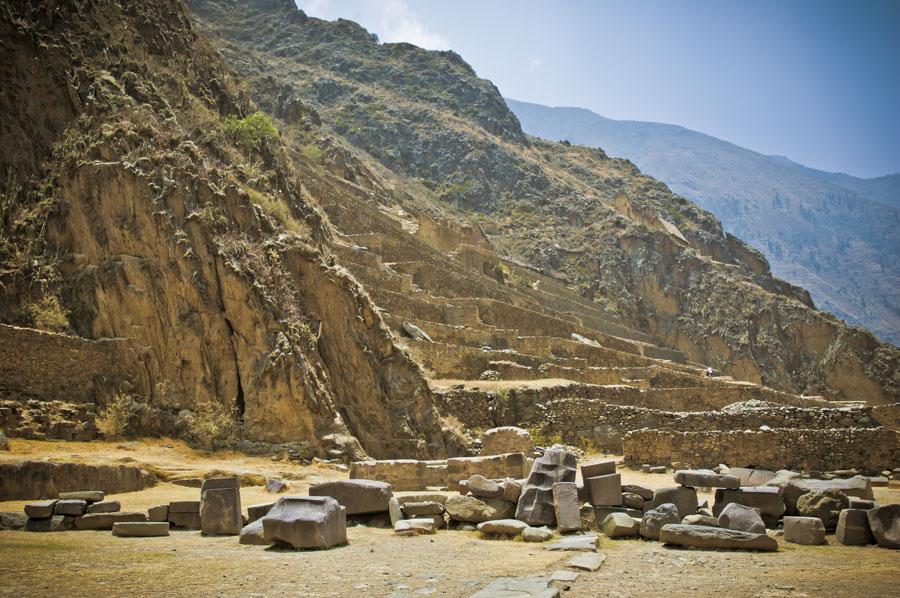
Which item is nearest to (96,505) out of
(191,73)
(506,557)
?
(506,557)

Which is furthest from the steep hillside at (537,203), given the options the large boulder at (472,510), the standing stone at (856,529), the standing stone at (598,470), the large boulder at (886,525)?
the large boulder at (886,525)

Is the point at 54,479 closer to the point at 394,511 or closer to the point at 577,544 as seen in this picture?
the point at 394,511

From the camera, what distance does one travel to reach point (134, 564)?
9.51 meters

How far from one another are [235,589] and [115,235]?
14735 millimetres

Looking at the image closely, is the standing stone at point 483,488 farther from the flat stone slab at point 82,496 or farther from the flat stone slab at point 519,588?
the flat stone slab at point 82,496

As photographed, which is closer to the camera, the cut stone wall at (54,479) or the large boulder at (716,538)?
the large boulder at (716,538)

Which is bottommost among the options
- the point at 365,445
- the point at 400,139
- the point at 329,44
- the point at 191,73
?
the point at 365,445

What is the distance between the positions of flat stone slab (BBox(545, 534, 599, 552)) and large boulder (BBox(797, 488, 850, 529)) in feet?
11.8

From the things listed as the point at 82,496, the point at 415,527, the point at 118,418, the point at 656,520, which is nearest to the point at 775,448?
the point at 656,520

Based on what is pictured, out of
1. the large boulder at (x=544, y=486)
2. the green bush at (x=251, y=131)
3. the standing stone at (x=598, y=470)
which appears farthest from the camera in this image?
the green bush at (x=251, y=131)

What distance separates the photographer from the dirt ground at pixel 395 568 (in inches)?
327

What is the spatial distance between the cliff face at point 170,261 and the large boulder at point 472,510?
24.3 feet

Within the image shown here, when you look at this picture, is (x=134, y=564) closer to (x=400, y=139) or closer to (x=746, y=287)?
(x=746, y=287)

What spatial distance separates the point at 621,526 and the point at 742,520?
1721 mm
